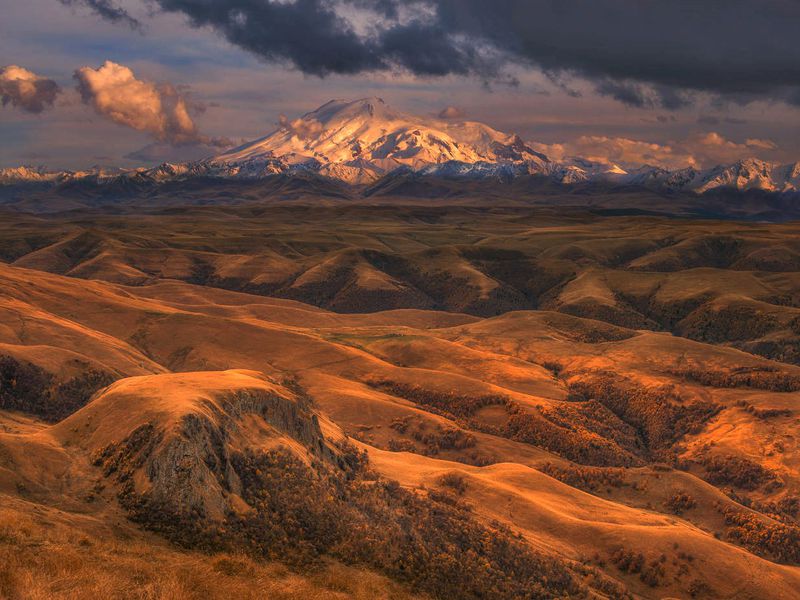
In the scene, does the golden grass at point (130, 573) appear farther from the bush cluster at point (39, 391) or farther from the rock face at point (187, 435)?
the bush cluster at point (39, 391)

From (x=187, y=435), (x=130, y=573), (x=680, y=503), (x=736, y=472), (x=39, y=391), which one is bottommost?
(x=736, y=472)

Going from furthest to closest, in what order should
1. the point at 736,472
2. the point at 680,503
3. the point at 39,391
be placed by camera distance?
the point at 736,472 < the point at 680,503 < the point at 39,391

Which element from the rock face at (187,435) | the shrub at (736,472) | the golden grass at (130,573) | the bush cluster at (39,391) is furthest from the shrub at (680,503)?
the bush cluster at (39,391)

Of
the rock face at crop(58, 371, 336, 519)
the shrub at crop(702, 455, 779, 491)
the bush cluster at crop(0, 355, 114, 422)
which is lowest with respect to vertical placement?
the shrub at crop(702, 455, 779, 491)

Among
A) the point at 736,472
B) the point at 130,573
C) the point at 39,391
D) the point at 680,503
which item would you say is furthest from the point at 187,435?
the point at 736,472

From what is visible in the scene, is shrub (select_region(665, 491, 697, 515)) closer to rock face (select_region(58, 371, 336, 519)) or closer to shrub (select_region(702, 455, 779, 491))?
shrub (select_region(702, 455, 779, 491))

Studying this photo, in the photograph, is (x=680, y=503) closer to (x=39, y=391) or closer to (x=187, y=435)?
(x=187, y=435)

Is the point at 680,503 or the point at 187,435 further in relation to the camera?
the point at 680,503

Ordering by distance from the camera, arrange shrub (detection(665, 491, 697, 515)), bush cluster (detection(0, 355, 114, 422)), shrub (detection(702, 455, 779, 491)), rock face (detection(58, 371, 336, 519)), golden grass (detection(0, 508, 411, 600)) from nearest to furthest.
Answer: golden grass (detection(0, 508, 411, 600))
rock face (detection(58, 371, 336, 519))
bush cluster (detection(0, 355, 114, 422))
shrub (detection(665, 491, 697, 515))
shrub (detection(702, 455, 779, 491))

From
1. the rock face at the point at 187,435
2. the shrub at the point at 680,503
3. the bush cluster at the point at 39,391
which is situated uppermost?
the rock face at the point at 187,435

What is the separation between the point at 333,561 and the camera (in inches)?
1308

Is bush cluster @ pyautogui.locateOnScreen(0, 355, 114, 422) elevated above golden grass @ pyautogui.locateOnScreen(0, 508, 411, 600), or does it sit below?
below

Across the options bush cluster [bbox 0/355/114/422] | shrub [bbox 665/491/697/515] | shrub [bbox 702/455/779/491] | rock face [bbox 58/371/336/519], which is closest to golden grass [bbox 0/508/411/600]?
rock face [bbox 58/371/336/519]

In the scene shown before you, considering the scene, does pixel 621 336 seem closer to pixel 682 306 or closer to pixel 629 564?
pixel 682 306
